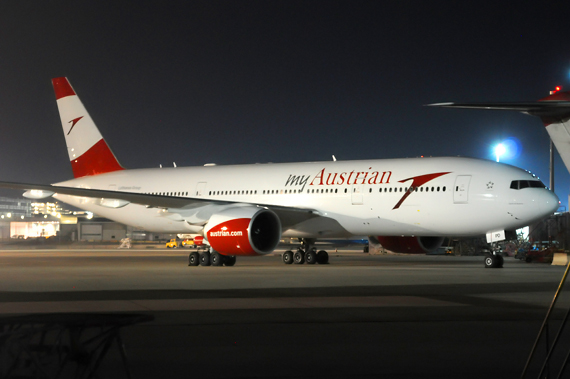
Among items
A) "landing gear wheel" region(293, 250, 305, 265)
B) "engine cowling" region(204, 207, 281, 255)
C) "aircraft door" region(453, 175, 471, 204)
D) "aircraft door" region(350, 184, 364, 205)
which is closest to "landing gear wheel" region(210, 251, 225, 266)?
"engine cowling" region(204, 207, 281, 255)

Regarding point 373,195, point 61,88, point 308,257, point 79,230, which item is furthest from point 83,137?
point 79,230

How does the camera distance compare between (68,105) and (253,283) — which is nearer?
(253,283)

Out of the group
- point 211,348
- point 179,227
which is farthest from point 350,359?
point 179,227

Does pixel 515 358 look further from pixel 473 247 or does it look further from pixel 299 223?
pixel 473 247

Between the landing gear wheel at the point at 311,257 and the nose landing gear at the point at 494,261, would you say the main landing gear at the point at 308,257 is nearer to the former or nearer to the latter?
the landing gear wheel at the point at 311,257

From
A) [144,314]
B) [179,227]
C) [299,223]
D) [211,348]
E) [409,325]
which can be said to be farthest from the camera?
[179,227]

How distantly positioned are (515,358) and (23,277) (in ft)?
44.5

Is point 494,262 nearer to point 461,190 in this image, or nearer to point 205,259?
point 461,190

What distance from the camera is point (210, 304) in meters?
10.4

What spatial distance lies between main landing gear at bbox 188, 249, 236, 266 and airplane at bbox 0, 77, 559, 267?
3 centimetres

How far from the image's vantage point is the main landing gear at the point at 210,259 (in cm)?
2228

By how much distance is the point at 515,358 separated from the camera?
6234mm

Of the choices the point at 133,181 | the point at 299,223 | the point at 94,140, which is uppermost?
the point at 94,140

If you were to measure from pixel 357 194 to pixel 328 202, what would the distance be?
3.87ft
